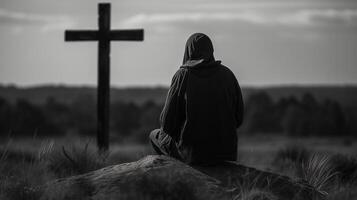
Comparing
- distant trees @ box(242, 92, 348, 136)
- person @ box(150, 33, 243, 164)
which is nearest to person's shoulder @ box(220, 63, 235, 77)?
person @ box(150, 33, 243, 164)

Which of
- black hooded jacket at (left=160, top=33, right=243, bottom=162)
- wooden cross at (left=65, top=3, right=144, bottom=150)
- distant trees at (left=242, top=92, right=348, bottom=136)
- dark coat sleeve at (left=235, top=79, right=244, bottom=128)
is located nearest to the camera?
black hooded jacket at (left=160, top=33, right=243, bottom=162)

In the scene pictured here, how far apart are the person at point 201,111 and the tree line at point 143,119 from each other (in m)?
29.0

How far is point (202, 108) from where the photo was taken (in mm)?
9844

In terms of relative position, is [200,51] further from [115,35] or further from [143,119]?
[143,119]

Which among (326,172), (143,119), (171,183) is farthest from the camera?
(143,119)

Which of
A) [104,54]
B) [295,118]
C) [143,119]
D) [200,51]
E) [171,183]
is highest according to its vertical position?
[200,51]

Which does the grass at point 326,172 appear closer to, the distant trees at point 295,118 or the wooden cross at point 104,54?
the wooden cross at point 104,54

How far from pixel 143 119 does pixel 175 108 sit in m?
36.2

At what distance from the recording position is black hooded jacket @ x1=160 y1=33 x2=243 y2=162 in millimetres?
9844

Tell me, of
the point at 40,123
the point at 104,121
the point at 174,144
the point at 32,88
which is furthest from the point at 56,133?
the point at 32,88

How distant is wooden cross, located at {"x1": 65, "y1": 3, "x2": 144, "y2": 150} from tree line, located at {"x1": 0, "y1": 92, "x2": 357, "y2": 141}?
24212mm

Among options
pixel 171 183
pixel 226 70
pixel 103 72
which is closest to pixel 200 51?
pixel 226 70

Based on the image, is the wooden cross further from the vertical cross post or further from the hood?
the hood

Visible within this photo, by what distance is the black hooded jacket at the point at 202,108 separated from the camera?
984 cm
